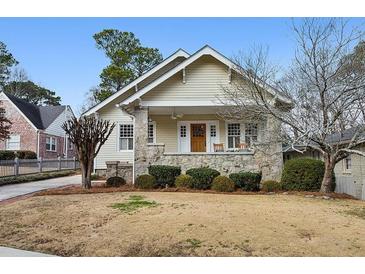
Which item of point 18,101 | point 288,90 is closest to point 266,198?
point 288,90

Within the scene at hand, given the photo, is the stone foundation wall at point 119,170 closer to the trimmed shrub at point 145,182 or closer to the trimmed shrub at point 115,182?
the trimmed shrub at point 115,182

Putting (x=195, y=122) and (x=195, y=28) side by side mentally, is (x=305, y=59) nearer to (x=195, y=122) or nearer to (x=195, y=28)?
(x=195, y=28)

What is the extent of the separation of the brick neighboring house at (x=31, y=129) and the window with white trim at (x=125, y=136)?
1356 centimetres

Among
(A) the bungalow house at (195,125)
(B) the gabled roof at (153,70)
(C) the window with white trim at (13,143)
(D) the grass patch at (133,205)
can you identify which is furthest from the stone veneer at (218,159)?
(C) the window with white trim at (13,143)

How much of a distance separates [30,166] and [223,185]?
13.3 meters

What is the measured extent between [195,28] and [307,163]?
6528mm

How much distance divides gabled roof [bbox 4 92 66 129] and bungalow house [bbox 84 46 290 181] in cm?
1733

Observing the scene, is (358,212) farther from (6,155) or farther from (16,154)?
(16,154)

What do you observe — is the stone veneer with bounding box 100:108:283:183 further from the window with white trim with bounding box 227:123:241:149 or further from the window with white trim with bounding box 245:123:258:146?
the window with white trim with bounding box 227:123:241:149

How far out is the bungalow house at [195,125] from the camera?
49.1 feet

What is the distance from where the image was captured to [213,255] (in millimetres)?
6070

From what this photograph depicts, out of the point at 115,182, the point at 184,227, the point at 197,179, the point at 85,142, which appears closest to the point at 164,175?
the point at 197,179

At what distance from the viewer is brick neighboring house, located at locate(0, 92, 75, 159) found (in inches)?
1215
